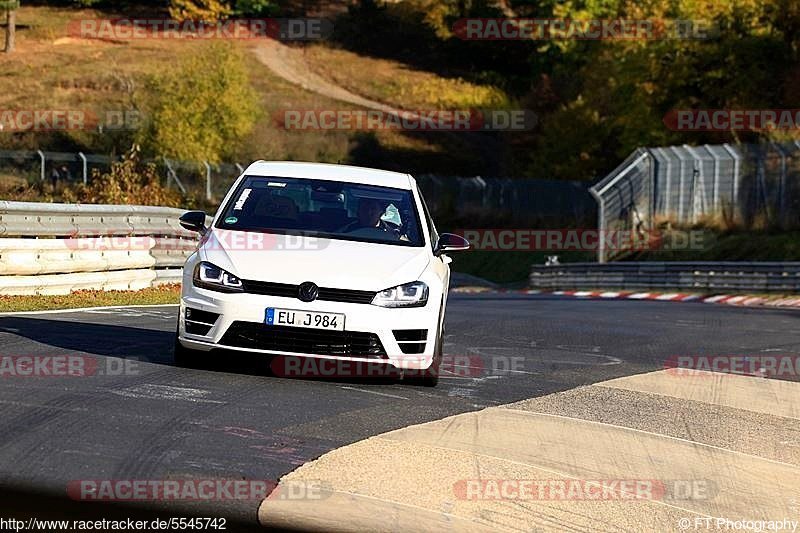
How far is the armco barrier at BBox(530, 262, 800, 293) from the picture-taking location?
29.4 m

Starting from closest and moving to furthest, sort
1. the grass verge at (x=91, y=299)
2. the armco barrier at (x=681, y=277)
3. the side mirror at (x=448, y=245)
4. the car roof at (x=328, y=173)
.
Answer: the side mirror at (x=448, y=245) < the car roof at (x=328, y=173) < the grass verge at (x=91, y=299) < the armco barrier at (x=681, y=277)

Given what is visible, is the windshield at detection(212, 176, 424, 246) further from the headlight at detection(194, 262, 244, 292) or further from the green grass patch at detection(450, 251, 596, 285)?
the green grass patch at detection(450, 251, 596, 285)

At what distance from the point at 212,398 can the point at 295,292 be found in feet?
3.40

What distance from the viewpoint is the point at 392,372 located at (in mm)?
10250

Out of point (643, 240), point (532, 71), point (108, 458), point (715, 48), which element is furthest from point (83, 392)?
point (532, 71)

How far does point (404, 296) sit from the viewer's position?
10211 millimetres

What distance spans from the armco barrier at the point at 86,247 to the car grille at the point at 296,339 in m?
7.02

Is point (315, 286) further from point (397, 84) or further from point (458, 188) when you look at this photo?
point (397, 84)

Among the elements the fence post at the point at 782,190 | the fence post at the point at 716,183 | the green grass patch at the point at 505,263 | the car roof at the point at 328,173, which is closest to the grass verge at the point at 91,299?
the car roof at the point at 328,173

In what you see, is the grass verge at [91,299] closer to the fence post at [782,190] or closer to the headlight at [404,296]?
the headlight at [404,296]

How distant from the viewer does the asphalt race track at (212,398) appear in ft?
23.3

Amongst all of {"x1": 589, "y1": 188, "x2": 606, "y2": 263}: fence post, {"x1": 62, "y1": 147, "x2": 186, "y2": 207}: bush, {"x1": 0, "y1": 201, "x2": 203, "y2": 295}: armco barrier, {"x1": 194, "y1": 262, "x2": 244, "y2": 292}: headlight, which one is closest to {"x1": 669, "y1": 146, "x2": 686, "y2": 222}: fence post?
{"x1": 589, "y1": 188, "x2": 606, "y2": 263}: fence post

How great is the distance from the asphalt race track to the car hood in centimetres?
73

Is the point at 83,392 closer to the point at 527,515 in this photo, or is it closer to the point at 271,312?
the point at 271,312
